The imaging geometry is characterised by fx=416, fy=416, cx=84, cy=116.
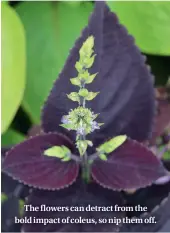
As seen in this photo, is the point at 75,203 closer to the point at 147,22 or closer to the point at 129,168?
the point at 129,168

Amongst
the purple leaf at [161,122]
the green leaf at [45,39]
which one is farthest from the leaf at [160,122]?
the green leaf at [45,39]

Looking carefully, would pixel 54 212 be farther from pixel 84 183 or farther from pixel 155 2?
pixel 155 2

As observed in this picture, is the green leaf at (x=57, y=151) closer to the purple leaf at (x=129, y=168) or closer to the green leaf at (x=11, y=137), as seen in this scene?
the purple leaf at (x=129, y=168)

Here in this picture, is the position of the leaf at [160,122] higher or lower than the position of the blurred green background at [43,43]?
lower

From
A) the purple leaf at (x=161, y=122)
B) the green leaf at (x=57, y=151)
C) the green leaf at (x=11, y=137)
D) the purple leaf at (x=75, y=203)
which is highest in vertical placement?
the green leaf at (x=11, y=137)

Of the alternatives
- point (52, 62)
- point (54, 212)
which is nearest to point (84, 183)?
point (54, 212)
